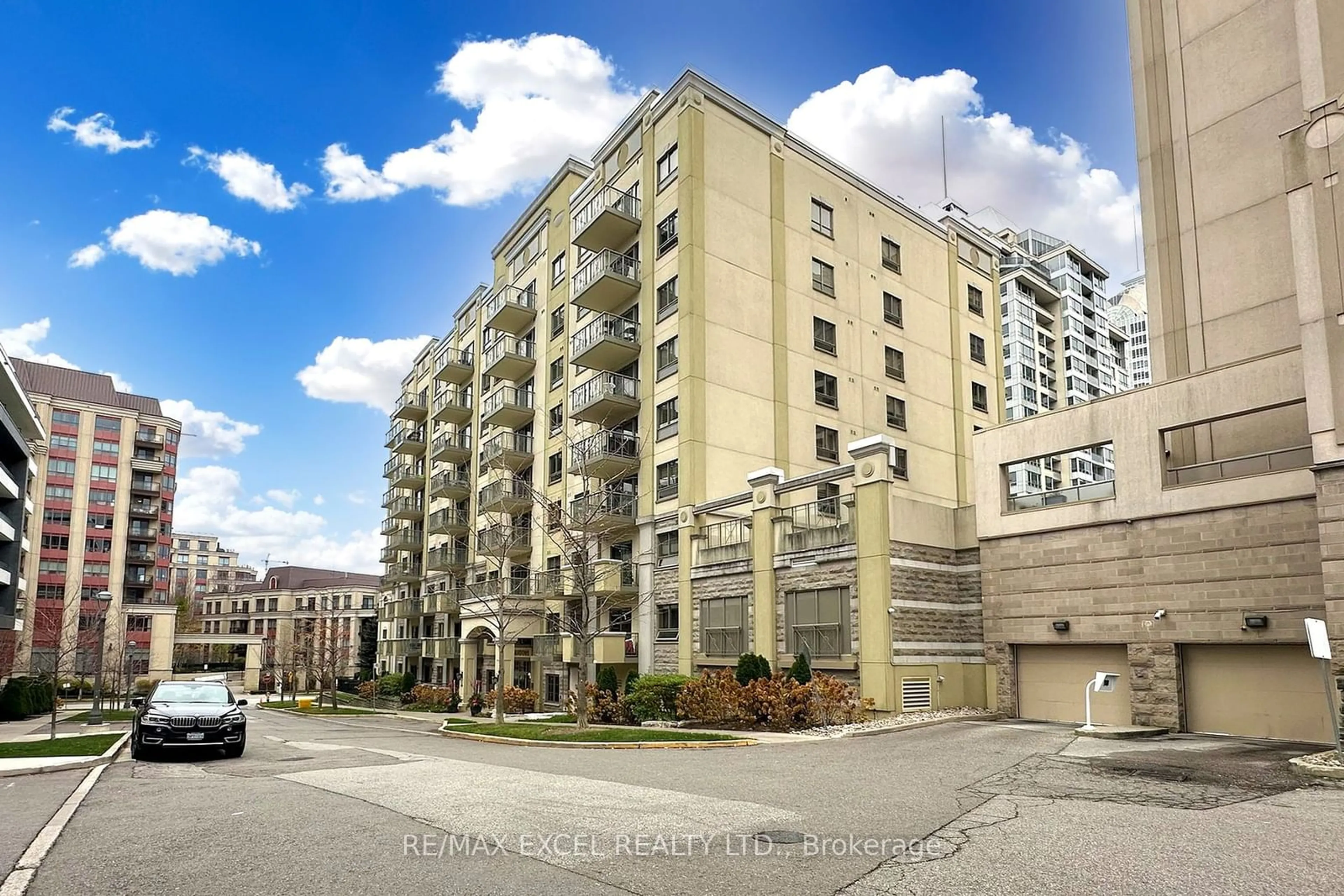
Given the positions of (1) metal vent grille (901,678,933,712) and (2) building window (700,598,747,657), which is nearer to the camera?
(1) metal vent grille (901,678,933,712)

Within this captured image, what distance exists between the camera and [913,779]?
13258mm

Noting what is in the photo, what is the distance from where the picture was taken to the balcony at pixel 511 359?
4959 centimetres

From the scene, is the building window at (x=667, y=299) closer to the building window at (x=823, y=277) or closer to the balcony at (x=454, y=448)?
the building window at (x=823, y=277)

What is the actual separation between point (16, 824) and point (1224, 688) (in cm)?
2188

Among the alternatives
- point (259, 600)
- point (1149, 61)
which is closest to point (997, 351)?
point (1149, 61)

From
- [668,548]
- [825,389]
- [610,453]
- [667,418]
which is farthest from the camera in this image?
[825,389]

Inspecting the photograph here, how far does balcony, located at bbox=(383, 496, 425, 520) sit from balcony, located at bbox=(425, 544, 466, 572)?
29.2 ft

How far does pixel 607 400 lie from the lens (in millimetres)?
38188

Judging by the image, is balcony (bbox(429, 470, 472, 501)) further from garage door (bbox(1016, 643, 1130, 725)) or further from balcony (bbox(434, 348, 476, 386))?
garage door (bbox(1016, 643, 1130, 725))

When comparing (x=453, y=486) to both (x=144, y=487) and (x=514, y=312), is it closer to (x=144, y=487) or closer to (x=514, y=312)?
(x=514, y=312)

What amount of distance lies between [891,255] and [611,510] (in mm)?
18081

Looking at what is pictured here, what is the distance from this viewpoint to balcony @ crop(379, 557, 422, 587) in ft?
222

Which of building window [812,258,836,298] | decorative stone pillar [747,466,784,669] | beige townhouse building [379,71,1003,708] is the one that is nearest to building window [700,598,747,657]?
beige townhouse building [379,71,1003,708]

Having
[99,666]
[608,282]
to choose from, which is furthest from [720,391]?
[99,666]
